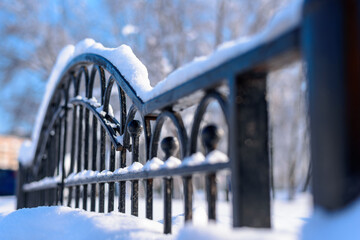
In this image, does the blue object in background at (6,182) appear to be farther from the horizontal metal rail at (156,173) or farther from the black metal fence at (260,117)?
the black metal fence at (260,117)

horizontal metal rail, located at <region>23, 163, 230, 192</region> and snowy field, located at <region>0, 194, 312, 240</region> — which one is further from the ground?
horizontal metal rail, located at <region>23, 163, 230, 192</region>

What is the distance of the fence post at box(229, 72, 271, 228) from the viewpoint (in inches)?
36.7

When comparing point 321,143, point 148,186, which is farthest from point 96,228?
point 321,143

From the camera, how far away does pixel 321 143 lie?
0.72 metres

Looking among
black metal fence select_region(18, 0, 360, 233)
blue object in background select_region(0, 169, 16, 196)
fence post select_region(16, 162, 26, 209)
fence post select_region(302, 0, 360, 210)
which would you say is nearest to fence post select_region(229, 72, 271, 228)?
black metal fence select_region(18, 0, 360, 233)

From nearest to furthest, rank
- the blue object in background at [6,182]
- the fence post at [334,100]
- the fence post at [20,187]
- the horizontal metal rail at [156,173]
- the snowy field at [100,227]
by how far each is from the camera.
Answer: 1. the fence post at [334,100]
2. the snowy field at [100,227]
3. the horizontal metal rail at [156,173]
4. the fence post at [20,187]
5. the blue object in background at [6,182]

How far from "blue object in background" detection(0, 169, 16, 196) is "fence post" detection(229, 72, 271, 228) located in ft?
43.1

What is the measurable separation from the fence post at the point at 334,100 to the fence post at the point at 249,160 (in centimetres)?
21

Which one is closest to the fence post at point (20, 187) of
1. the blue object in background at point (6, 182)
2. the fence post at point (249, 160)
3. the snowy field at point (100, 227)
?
the snowy field at point (100, 227)

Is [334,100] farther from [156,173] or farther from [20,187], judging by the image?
[20,187]

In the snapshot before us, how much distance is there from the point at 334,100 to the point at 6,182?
1355 cm

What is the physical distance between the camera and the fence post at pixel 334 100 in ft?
2.22

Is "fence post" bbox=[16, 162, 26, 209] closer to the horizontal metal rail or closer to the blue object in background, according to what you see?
the horizontal metal rail

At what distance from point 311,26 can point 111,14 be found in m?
14.2
